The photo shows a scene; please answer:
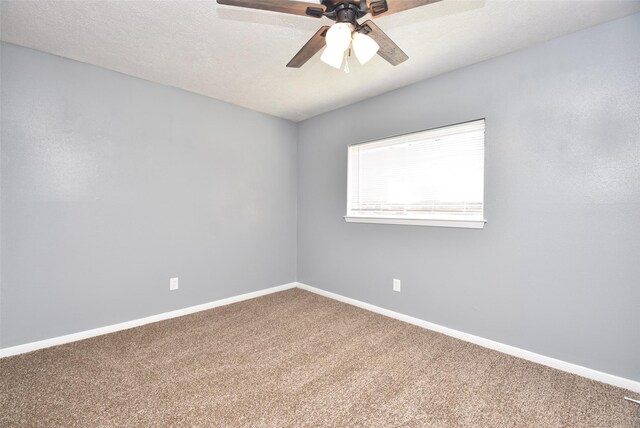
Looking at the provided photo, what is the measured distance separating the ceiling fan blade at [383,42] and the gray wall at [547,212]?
1112 millimetres

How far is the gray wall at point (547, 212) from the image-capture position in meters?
1.86

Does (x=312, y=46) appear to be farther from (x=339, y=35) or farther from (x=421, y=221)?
(x=421, y=221)

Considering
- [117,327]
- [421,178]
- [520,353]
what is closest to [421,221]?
[421,178]

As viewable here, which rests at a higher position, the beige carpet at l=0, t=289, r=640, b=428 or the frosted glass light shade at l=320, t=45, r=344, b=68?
the frosted glass light shade at l=320, t=45, r=344, b=68

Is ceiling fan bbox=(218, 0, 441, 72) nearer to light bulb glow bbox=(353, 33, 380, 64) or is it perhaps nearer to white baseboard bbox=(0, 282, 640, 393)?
light bulb glow bbox=(353, 33, 380, 64)

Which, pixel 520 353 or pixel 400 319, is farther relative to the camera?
pixel 400 319

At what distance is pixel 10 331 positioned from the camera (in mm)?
2203

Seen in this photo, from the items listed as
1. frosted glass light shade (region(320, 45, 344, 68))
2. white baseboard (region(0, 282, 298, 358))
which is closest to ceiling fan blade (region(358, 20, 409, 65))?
frosted glass light shade (region(320, 45, 344, 68))

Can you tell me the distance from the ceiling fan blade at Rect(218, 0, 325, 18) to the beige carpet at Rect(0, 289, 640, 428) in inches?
81.9

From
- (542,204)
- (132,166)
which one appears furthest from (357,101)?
(132,166)

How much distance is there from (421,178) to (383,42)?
1.54 metres

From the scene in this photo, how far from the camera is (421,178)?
112 inches

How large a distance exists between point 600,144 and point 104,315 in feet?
13.4

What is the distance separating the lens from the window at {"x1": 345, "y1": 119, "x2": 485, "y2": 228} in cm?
252
